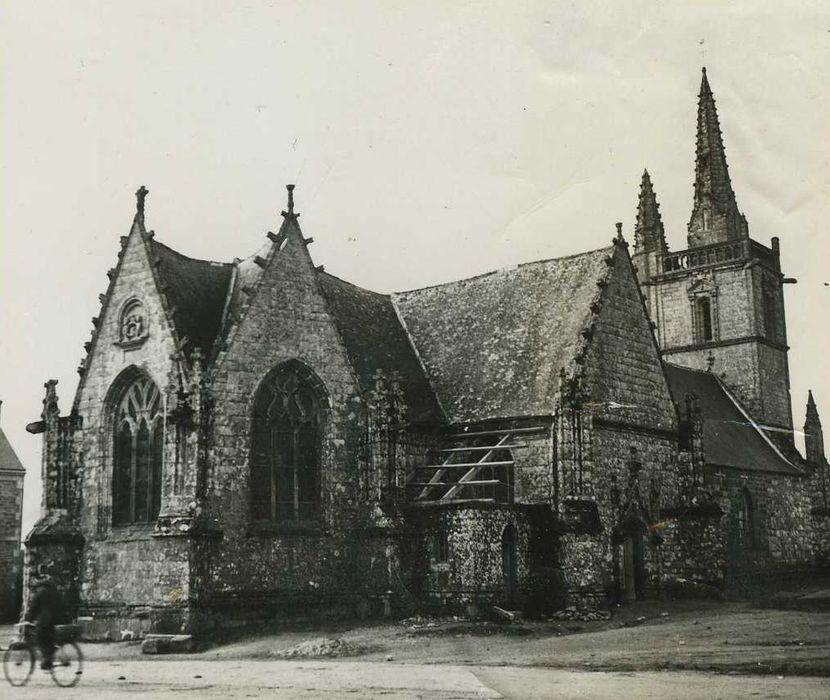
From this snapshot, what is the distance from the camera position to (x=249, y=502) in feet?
90.7

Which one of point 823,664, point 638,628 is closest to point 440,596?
point 638,628

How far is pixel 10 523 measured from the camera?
4197 centimetres

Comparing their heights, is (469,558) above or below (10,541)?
below

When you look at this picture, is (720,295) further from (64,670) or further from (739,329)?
(64,670)

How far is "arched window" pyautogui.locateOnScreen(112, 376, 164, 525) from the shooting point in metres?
28.2

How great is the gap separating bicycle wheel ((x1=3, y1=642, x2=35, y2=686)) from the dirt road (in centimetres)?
37

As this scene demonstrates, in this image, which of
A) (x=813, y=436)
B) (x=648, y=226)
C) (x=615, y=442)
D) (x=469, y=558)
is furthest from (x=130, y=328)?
(x=648, y=226)

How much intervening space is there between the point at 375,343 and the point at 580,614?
10699mm

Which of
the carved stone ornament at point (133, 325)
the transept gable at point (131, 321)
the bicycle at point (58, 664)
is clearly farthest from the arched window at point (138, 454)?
the bicycle at point (58, 664)

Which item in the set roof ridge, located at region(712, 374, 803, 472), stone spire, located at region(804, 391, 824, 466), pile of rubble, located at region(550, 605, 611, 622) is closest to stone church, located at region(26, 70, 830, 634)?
pile of rubble, located at region(550, 605, 611, 622)

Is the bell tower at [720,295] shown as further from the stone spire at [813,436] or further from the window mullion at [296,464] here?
the window mullion at [296,464]

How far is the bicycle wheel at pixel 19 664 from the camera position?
17.9 metres

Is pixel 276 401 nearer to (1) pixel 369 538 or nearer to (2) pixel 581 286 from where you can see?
(1) pixel 369 538

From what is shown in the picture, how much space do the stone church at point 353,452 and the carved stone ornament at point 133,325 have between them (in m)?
0.07
